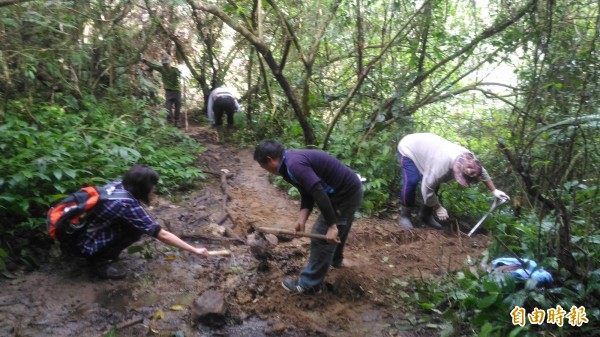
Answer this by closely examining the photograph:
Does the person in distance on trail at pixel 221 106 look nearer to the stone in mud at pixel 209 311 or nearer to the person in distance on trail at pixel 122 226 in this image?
the person in distance on trail at pixel 122 226

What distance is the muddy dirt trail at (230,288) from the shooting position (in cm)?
335

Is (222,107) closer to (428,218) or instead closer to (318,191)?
(428,218)

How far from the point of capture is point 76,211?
3.49 meters

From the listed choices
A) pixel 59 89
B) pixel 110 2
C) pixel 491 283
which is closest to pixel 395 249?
pixel 491 283

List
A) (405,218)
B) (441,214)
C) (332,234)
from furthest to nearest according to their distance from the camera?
1. (405,218)
2. (441,214)
3. (332,234)

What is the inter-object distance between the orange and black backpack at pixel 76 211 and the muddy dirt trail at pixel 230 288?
1.73 feet

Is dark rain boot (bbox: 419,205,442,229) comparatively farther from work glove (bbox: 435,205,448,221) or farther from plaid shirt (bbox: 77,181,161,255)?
plaid shirt (bbox: 77,181,161,255)

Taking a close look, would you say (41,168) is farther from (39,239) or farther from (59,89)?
(59,89)

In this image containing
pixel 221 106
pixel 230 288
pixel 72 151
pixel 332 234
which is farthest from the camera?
pixel 221 106

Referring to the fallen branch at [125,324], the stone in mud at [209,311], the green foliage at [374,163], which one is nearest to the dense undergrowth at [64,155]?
the fallen branch at [125,324]

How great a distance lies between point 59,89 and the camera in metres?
6.75

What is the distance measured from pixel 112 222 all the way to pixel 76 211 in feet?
0.94

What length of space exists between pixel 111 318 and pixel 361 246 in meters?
2.91

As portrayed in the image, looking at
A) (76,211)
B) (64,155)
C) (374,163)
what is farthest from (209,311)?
(374,163)
